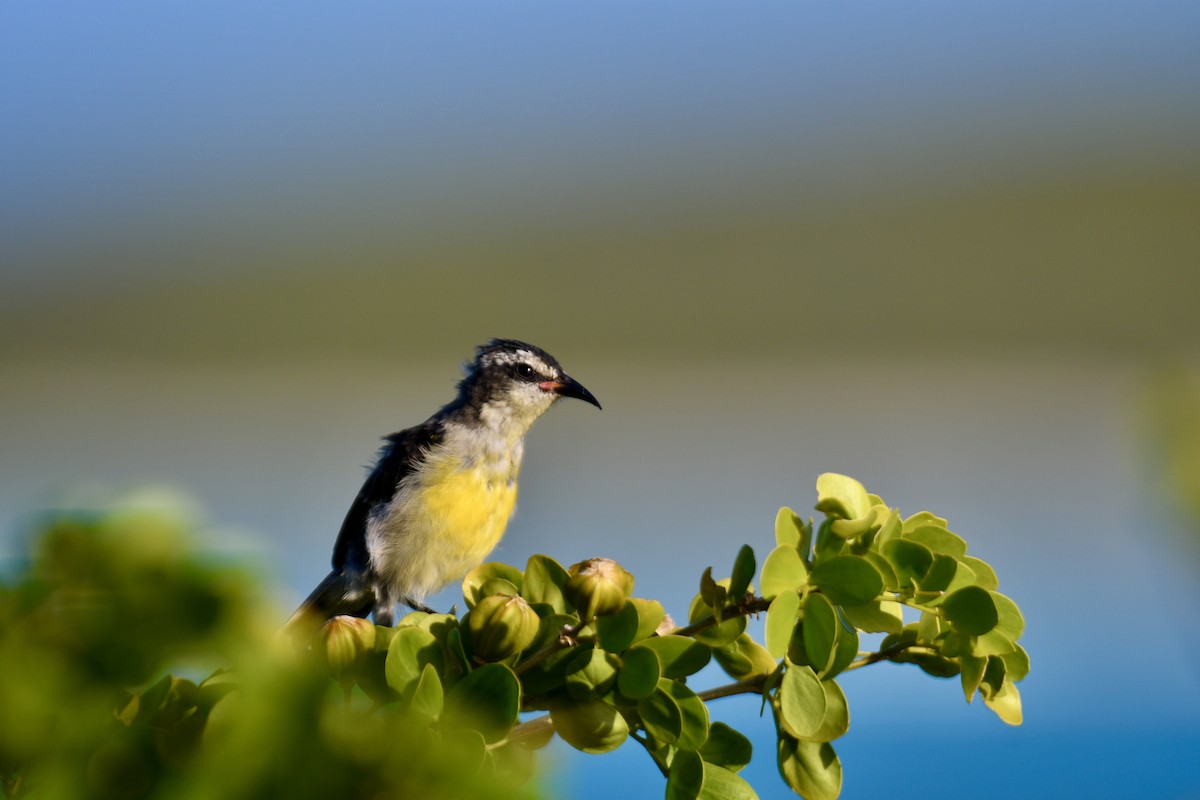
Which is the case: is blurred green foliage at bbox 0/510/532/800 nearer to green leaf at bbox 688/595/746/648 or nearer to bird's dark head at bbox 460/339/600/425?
green leaf at bbox 688/595/746/648

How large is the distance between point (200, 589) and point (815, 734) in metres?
0.32

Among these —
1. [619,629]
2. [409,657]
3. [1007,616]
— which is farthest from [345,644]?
[1007,616]

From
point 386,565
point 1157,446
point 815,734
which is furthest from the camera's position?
point 386,565

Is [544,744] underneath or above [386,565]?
underneath

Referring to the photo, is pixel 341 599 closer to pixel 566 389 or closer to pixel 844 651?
pixel 566 389

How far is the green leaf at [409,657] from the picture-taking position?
49 centimetres

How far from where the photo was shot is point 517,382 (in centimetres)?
189

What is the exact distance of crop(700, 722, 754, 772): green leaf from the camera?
1.85ft

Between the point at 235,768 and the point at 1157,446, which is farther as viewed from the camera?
the point at 1157,446

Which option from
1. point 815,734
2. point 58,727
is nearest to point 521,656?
point 815,734

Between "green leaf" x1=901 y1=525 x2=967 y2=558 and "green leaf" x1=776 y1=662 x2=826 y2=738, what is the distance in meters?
0.11

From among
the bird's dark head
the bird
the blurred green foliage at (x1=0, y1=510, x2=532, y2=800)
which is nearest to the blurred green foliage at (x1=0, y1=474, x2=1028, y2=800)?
the blurred green foliage at (x1=0, y1=510, x2=532, y2=800)

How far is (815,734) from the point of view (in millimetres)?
534

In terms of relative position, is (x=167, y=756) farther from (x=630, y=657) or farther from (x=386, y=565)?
(x=386, y=565)
